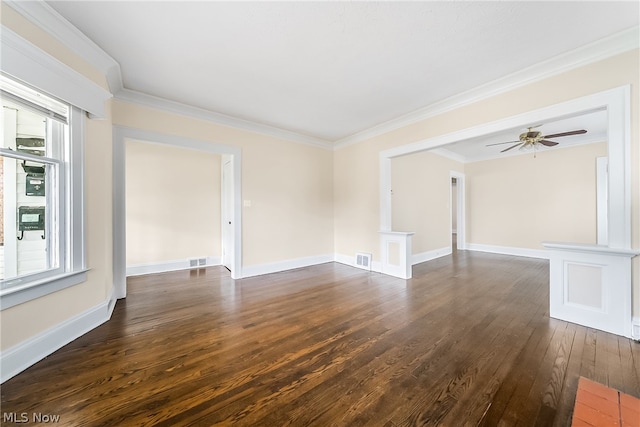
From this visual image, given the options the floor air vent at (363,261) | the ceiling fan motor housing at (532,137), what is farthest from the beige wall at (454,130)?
the ceiling fan motor housing at (532,137)

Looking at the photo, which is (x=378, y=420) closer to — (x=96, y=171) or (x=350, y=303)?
(x=350, y=303)

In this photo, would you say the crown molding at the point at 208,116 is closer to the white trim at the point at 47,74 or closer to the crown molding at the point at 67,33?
the crown molding at the point at 67,33

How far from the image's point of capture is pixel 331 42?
2.14 m

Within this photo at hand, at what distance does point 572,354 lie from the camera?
6.06 ft

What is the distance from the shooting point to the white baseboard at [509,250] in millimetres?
5410

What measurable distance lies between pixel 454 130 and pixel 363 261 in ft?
8.85

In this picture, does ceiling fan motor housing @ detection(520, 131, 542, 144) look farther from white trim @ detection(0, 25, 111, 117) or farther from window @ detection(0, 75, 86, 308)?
window @ detection(0, 75, 86, 308)

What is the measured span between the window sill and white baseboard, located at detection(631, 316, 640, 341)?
4.90 m

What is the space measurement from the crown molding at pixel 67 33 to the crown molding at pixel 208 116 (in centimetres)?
47

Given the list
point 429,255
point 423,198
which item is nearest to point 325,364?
point 429,255

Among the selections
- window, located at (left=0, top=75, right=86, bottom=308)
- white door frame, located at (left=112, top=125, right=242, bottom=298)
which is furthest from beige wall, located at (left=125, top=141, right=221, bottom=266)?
window, located at (left=0, top=75, right=86, bottom=308)

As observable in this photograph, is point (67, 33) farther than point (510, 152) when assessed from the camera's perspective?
No

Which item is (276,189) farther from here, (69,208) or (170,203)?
(69,208)

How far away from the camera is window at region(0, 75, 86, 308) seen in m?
1.73
